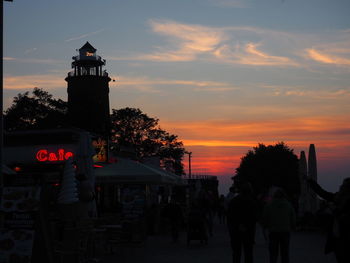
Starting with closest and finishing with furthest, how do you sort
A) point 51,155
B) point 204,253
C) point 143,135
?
point 204,253 → point 51,155 → point 143,135

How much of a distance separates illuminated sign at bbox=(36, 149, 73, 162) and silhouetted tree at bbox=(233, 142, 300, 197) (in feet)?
175

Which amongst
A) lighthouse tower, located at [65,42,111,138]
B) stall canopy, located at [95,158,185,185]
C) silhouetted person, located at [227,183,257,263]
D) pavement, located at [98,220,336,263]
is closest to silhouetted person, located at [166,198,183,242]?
pavement, located at [98,220,336,263]

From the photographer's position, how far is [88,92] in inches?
2648

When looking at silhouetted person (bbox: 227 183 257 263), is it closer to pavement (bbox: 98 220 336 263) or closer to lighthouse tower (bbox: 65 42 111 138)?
pavement (bbox: 98 220 336 263)

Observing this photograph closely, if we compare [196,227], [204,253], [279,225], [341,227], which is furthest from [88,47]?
[341,227]

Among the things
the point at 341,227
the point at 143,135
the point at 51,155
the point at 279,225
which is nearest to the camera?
the point at 341,227

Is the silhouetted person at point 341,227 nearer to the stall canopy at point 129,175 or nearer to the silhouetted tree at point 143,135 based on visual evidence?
the stall canopy at point 129,175

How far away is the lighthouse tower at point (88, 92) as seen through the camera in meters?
64.9

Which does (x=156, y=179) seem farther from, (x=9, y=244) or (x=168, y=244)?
(x=9, y=244)

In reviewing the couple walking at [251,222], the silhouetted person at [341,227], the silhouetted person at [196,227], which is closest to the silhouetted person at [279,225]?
the couple walking at [251,222]

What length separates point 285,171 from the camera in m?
80.8

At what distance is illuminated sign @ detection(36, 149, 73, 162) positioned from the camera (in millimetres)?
28109

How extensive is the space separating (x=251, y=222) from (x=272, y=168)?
7229 cm

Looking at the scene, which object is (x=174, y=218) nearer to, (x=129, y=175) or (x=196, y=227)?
(x=196, y=227)
